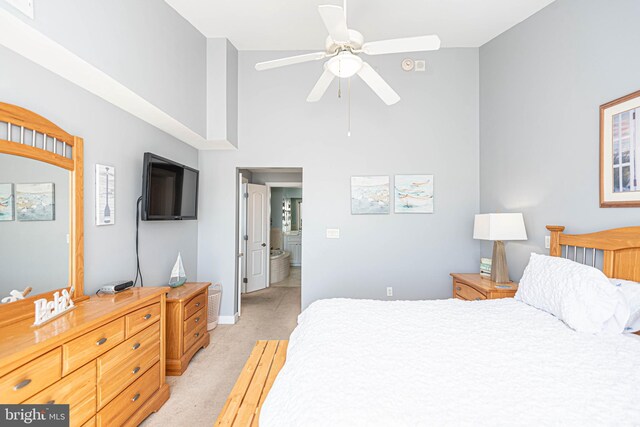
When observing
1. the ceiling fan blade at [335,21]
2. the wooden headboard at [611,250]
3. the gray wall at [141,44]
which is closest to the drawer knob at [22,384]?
the gray wall at [141,44]

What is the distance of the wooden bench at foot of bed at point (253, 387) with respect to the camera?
1406 mm

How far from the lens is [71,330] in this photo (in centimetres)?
139

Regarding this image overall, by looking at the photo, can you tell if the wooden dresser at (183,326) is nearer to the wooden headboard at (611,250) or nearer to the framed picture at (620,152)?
the wooden headboard at (611,250)

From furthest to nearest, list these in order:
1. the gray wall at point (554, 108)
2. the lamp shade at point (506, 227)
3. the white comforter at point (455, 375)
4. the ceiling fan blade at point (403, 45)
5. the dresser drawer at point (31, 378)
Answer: the lamp shade at point (506, 227) < the gray wall at point (554, 108) < the ceiling fan blade at point (403, 45) < the dresser drawer at point (31, 378) < the white comforter at point (455, 375)

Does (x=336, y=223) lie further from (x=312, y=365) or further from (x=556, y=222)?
(x=312, y=365)

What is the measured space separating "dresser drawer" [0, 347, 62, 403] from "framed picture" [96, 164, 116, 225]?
112 centimetres

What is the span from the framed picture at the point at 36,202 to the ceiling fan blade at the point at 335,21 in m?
1.91

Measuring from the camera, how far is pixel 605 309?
1556 millimetres

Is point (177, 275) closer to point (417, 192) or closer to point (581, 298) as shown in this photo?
point (417, 192)

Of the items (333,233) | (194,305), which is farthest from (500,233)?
(194,305)

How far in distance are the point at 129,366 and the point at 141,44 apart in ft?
7.91

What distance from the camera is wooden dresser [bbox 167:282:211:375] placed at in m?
2.56

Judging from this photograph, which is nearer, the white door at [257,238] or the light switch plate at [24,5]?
the light switch plate at [24,5]

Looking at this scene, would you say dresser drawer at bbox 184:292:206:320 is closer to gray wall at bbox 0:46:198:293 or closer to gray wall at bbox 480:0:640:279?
gray wall at bbox 0:46:198:293
